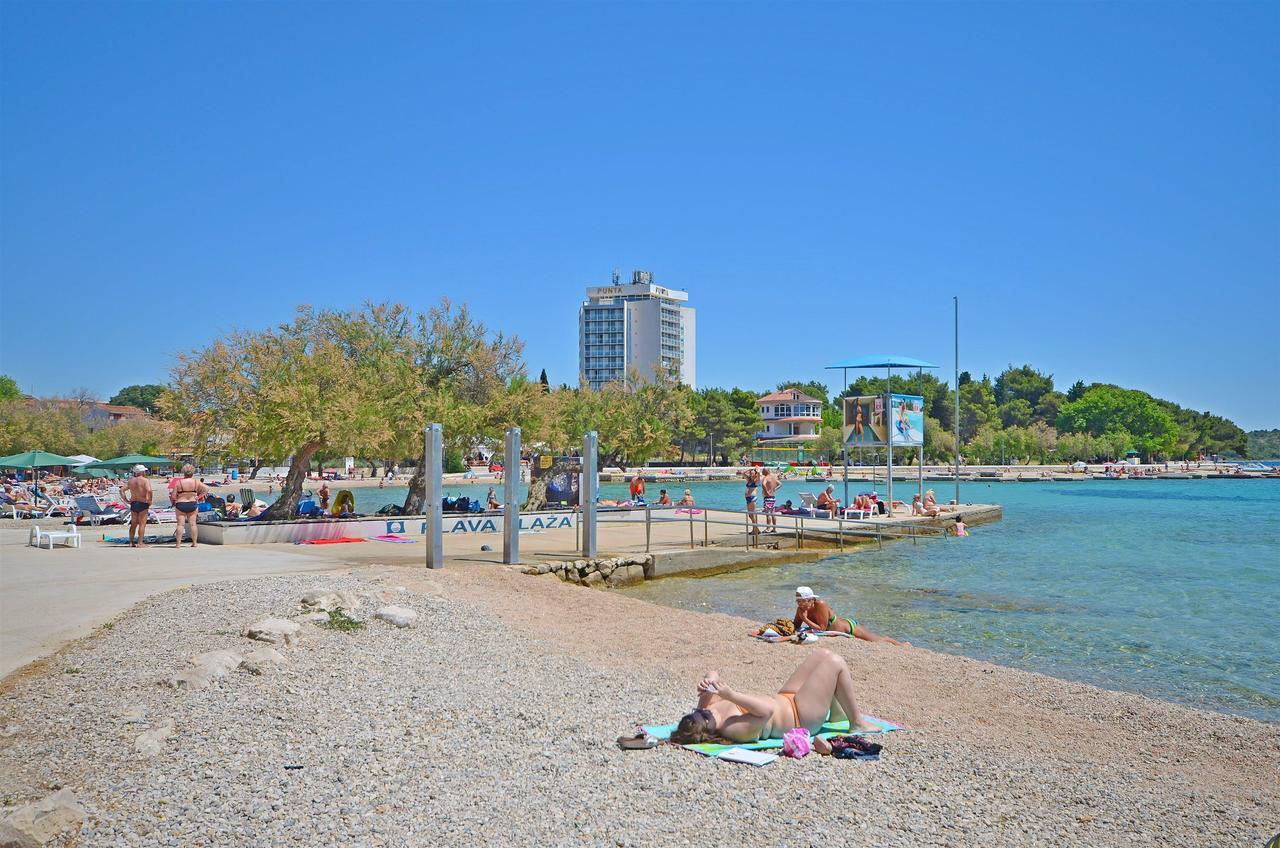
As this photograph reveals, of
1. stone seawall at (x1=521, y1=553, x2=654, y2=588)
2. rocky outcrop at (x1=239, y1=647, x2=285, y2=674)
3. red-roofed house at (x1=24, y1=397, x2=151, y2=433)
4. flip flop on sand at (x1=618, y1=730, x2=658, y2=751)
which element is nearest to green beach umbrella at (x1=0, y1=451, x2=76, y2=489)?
stone seawall at (x1=521, y1=553, x2=654, y2=588)

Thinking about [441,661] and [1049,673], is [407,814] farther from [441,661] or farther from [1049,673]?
[1049,673]

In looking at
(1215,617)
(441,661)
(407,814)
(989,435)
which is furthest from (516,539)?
(989,435)

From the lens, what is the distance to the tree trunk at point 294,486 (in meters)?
22.0

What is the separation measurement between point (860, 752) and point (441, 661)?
→ 4.23m

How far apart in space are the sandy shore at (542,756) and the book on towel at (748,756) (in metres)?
0.13

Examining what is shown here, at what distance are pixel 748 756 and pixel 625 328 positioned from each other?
159805 mm

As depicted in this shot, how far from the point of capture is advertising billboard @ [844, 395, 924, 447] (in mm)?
30781

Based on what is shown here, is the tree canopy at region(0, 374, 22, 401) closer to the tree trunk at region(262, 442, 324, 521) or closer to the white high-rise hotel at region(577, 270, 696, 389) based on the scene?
the tree trunk at region(262, 442, 324, 521)

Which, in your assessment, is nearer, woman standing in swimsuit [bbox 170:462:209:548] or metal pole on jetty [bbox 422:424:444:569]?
metal pole on jetty [bbox 422:424:444:569]

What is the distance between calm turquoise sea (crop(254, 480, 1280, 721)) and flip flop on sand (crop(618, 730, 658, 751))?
273 inches

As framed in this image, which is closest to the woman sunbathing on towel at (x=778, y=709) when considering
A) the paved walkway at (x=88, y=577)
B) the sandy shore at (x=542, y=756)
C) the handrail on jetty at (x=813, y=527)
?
the sandy shore at (x=542, y=756)

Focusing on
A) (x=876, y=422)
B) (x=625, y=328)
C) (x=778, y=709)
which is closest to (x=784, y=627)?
(x=778, y=709)

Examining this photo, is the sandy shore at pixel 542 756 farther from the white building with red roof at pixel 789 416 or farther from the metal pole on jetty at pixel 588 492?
the white building with red roof at pixel 789 416

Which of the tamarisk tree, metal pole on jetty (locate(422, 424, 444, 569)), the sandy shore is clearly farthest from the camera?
the tamarisk tree
